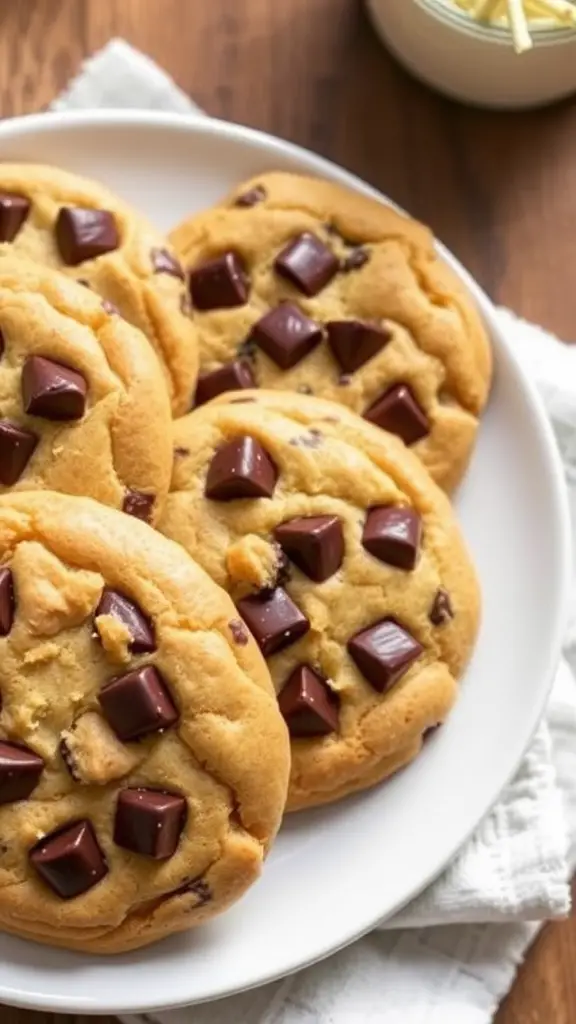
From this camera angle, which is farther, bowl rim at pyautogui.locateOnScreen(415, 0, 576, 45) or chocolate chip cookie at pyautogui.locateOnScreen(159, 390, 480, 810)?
bowl rim at pyautogui.locateOnScreen(415, 0, 576, 45)

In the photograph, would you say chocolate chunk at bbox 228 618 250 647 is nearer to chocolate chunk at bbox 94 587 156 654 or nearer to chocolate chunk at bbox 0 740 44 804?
chocolate chunk at bbox 94 587 156 654

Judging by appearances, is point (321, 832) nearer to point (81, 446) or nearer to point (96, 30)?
point (81, 446)

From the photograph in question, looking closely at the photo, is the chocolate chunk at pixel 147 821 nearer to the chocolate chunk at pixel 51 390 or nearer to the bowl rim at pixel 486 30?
the chocolate chunk at pixel 51 390

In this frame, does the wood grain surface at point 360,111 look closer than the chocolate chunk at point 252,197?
No

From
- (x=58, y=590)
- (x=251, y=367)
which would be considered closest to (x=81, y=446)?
(x=58, y=590)

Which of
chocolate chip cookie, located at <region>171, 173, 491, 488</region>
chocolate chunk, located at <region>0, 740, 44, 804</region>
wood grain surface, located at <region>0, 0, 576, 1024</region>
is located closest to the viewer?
chocolate chunk, located at <region>0, 740, 44, 804</region>

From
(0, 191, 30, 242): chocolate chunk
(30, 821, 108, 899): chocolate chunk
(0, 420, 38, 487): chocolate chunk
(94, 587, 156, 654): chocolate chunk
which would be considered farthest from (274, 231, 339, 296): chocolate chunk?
(30, 821, 108, 899): chocolate chunk

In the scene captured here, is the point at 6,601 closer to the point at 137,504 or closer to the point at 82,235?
the point at 137,504

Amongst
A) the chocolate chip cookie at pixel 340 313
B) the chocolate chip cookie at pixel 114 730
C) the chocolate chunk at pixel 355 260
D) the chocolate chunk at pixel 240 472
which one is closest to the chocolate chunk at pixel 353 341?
the chocolate chip cookie at pixel 340 313
